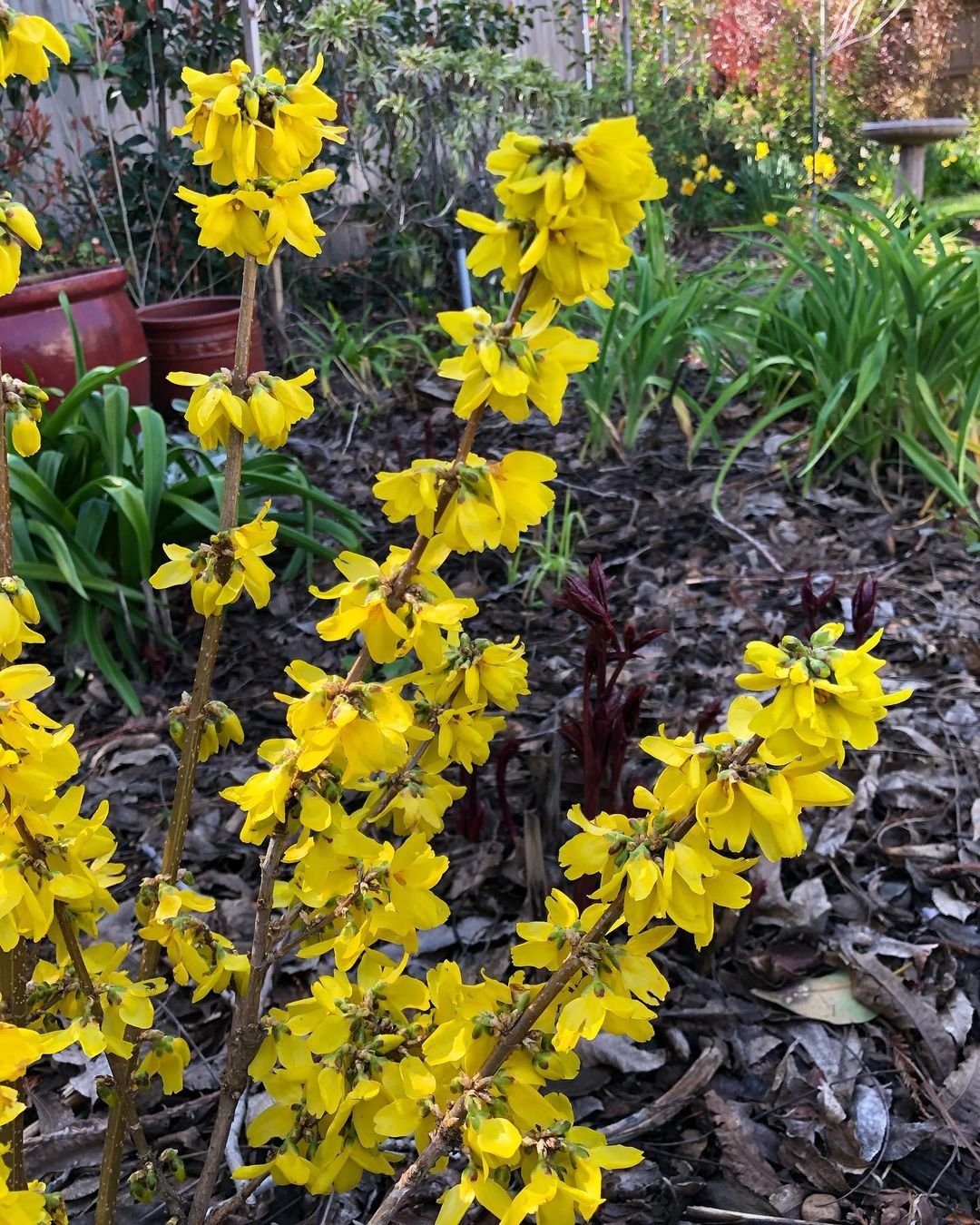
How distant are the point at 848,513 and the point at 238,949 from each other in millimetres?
1937

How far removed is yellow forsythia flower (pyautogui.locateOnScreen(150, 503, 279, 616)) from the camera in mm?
864

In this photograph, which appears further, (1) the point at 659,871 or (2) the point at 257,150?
(2) the point at 257,150

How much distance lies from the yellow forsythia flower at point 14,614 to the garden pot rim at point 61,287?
7.91ft

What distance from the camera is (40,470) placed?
2455 millimetres

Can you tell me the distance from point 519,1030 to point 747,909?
0.77 m

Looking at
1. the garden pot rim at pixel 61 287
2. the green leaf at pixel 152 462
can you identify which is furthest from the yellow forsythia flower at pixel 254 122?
the garden pot rim at pixel 61 287

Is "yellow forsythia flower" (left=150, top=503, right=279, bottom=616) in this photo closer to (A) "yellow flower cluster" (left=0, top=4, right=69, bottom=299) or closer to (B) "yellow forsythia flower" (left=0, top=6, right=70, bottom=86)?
(A) "yellow flower cluster" (left=0, top=4, right=69, bottom=299)

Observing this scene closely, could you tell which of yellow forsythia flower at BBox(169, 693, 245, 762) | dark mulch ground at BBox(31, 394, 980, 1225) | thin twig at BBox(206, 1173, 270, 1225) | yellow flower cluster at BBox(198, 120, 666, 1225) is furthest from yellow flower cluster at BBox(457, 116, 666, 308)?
dark mulch ground at BBox(31, 394, 980, 1225)

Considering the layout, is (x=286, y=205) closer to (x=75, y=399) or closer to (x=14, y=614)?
(x=14, y=614)

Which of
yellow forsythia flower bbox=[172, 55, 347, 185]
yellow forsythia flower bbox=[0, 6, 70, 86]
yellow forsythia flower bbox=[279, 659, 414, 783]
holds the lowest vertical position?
yellow forsythia flower bbox=[279, 659, 414, 783]

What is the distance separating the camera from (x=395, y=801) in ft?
2.97


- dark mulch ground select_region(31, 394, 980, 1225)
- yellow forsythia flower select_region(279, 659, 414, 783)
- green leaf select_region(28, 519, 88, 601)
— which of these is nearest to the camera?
yellow forsythia flower select_region(279, 659, 414, 783)

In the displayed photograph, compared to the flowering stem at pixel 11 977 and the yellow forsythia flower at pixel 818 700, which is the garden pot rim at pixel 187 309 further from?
the yellow forsythia flower at pixel 818 700

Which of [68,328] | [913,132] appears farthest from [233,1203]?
[913,132]
